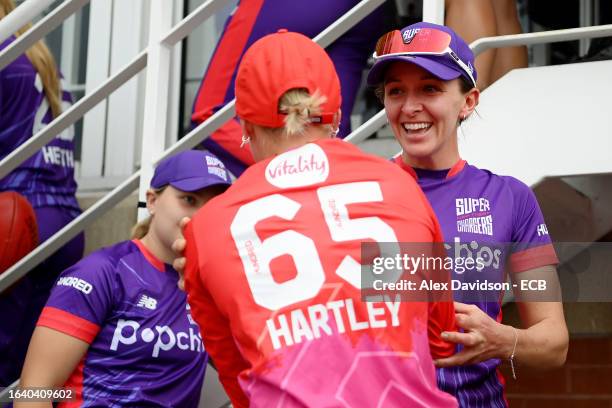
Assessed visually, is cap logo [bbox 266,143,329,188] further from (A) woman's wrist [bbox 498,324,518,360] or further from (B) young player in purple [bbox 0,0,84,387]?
(B) young player in purple [bbox 0,0,84,387]

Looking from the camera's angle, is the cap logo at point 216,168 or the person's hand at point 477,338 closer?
the person's hand at point 477,338

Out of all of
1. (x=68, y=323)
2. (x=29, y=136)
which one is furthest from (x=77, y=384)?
(x=29, y=136)

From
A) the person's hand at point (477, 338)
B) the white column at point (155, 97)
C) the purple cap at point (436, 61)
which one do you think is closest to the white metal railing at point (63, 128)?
the white column at point (155, 97)

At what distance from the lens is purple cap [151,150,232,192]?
10.8 feet

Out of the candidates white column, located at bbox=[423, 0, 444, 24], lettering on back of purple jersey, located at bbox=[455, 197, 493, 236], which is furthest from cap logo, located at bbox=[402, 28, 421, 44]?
white column, located at bbox=[423, 0, 444, 24]

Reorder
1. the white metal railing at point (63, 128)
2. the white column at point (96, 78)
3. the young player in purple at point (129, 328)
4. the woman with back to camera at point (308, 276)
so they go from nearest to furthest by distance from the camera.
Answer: the woman with back to camera at point (308, 276) → the young player in purple at point (129, 328) → the white metal railing at point (63, 128) → the white column at point (96, 78)

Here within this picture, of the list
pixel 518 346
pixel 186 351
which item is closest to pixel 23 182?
pixel 186 351

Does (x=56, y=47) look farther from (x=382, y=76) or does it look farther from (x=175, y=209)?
(x=382, y=76)

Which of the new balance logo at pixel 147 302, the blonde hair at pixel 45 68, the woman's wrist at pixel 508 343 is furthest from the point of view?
the blonde hair at pixel 45 68

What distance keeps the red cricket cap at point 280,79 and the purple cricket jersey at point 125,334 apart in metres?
1.01

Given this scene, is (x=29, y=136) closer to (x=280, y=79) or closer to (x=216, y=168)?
(x=216, y=168)

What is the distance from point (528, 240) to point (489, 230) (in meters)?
0.09

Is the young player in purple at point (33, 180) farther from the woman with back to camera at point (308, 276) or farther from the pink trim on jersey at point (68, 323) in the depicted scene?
the woman with back to camera at point (308, 276)

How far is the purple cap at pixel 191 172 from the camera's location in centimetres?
330
